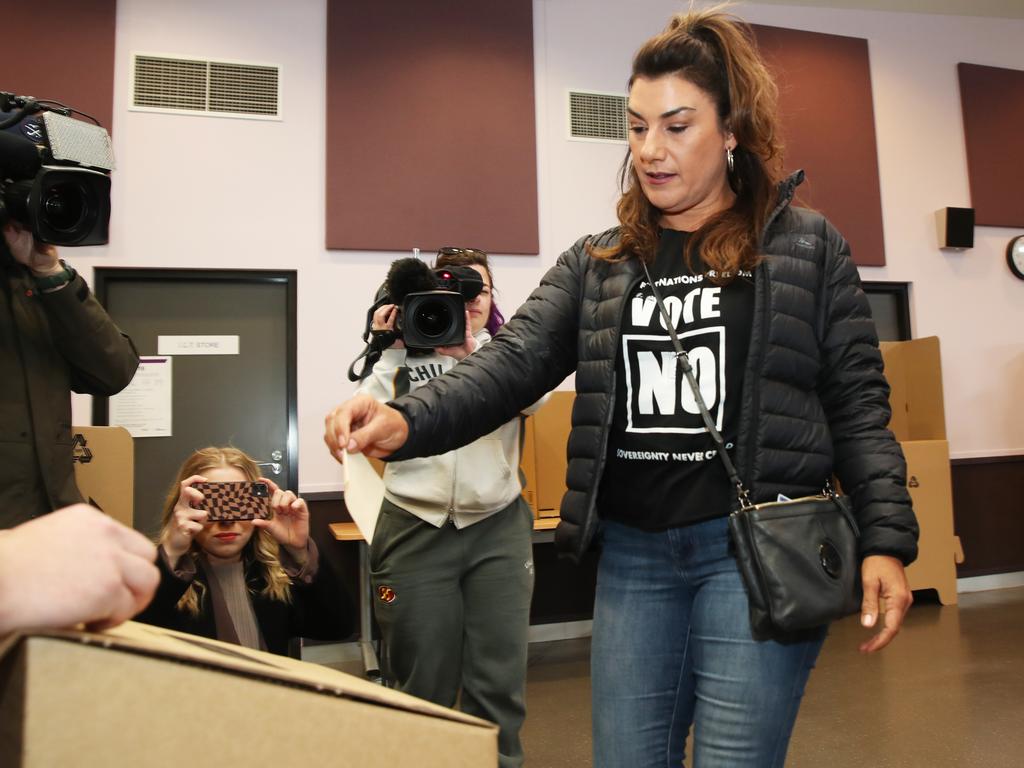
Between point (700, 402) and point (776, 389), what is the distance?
107 millimetres

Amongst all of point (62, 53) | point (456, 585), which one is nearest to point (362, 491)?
point (456, 585)

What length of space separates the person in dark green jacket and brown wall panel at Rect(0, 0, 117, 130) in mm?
2554

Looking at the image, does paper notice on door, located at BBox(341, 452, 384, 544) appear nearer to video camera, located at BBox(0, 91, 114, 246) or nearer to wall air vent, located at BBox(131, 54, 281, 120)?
video camera, located at BBox(0, 91, 114, 246)

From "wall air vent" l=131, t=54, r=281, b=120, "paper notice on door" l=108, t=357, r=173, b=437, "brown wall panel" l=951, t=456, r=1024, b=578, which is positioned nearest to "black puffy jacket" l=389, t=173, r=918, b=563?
"paper notice on door" l=108, t=357, r=173, b=437

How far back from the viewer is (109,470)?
116 inches

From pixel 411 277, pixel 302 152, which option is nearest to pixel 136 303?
pixel 302 152

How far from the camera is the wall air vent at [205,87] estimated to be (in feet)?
12.6

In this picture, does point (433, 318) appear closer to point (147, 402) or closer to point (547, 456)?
point (547, 456)

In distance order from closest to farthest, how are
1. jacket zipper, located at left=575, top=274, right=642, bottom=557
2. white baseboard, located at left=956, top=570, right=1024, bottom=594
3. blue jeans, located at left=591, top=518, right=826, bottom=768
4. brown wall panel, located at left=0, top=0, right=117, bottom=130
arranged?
blue jeans, located at left=591, top=518, right=826, bottom=768, jacket zipper, located at left=575, top=274, right=642, bottom=557, brown wall panel, located at left=0, top=0, right=117, bottom=130, white baseboard, located at left=956, top=570, right=1024, bottom=594

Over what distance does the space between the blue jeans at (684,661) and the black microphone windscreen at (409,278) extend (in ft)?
2.94

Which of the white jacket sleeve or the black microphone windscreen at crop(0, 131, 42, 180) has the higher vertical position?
the black microphone windscreen at crop(0, 131, 42, 180)

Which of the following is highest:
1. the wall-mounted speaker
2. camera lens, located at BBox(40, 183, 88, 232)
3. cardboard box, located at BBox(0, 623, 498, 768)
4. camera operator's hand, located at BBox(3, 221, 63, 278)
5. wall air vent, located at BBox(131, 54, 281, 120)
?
wall air vent, located at BBox(131, 54, 281, 120)

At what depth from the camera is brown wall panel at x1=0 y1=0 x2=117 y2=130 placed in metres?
3.68

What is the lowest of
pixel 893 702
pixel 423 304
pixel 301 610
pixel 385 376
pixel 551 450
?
pixel 893 702
